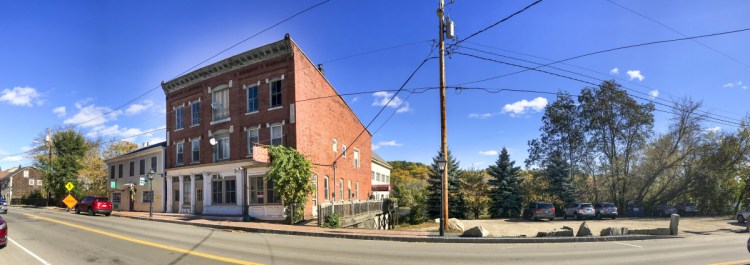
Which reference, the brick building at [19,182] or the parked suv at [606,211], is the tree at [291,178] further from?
the brick building at [19,182]

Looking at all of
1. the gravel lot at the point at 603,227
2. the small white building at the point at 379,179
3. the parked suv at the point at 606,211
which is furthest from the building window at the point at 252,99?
the parked suv at the point at 606,211

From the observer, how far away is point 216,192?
28.1 meters

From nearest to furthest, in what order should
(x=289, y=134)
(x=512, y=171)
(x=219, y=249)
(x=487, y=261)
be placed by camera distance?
(x=487, y=261) < (x=219, y=249) < (x=289, y=134) < (x=512, y=171)

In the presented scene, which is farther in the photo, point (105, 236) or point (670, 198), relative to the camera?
point (670, 198)

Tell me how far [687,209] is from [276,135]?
39683 mm

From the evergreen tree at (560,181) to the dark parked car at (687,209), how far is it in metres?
9.80

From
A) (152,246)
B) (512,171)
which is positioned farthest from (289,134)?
(512,171)

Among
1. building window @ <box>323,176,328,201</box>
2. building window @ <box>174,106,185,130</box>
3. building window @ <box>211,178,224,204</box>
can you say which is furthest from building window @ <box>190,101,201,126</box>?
building window @ <box>323,176,328,201</box>

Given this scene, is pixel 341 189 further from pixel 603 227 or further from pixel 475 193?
pixel 603 227

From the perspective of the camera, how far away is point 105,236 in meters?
15.6

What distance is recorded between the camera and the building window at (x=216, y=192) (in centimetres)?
2777

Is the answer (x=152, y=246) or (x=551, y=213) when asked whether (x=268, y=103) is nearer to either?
(x=152, y=246)

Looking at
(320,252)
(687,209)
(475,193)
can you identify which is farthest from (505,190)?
(320,252)

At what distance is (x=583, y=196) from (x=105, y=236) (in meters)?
44.3
